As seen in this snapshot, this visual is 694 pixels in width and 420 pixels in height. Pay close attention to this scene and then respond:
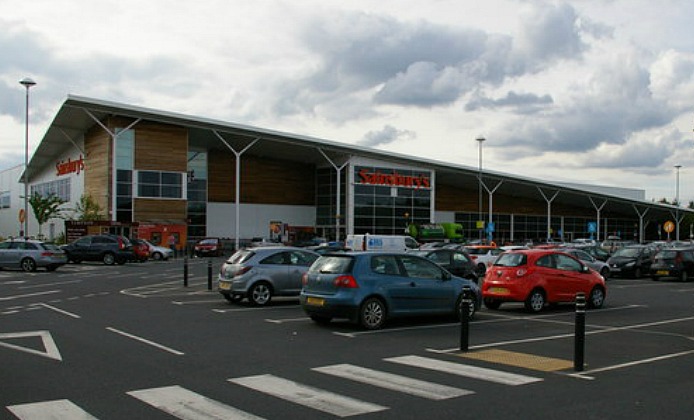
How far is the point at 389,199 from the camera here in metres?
67.9

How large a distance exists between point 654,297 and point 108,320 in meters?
15.3

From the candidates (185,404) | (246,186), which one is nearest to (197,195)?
(246,186)

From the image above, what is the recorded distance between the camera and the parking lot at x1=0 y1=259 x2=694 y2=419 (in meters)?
6.93

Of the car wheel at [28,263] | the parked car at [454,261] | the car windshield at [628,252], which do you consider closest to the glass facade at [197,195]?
the car wheel at [28,263]

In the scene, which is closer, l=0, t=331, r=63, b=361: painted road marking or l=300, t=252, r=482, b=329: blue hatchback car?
l=0, t=331, r=63, b=361: painted road marking

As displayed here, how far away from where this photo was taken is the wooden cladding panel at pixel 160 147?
54.4 meters

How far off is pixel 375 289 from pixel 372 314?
46 centimetres

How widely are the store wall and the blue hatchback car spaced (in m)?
55.9

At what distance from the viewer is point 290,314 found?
1534 cm

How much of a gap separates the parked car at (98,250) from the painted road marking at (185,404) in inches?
1288

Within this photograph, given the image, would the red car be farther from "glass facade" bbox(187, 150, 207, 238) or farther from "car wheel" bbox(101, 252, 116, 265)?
"glass facade" bbox(187, 150, 207, 238)

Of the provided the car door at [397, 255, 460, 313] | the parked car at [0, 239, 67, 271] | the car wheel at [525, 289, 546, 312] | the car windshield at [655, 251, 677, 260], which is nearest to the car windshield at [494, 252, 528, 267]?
the car wheel at [525, 289, 546, 312]

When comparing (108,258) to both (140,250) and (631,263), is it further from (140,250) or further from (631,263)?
(631,263)

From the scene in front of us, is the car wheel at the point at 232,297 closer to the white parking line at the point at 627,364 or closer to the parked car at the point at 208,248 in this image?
the white parking line at the point at 627,364
